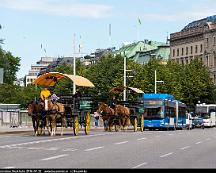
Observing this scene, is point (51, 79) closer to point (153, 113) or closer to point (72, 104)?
point (72, 104)

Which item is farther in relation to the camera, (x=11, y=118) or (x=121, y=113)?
(x=11, y=118)

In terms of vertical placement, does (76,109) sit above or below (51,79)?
below

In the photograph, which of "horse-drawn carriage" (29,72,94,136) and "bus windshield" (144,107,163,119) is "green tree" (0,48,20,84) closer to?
"bus windshield" (144,107,163,119)

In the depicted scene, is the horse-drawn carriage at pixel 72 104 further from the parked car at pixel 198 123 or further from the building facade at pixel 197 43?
the building facade at pixel 197 43

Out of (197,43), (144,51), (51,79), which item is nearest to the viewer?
(51,79)

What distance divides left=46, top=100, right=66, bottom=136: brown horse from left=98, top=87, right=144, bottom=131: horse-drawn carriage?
959cm

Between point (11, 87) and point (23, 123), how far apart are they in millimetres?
81292

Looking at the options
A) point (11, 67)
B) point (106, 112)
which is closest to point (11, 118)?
point (106, 112)

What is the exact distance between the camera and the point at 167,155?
22297mm

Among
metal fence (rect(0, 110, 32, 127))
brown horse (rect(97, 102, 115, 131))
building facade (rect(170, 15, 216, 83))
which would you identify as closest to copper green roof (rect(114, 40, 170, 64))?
building facade (rect(170, 15, 216, 83))

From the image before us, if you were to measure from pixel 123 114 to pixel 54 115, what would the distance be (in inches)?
529

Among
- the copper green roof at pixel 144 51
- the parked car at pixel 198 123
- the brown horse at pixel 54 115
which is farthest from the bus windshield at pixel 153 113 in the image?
the copper green roof at pixel 144 51

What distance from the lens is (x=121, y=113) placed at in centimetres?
4878

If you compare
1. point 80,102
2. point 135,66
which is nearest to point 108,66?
point 135,66
